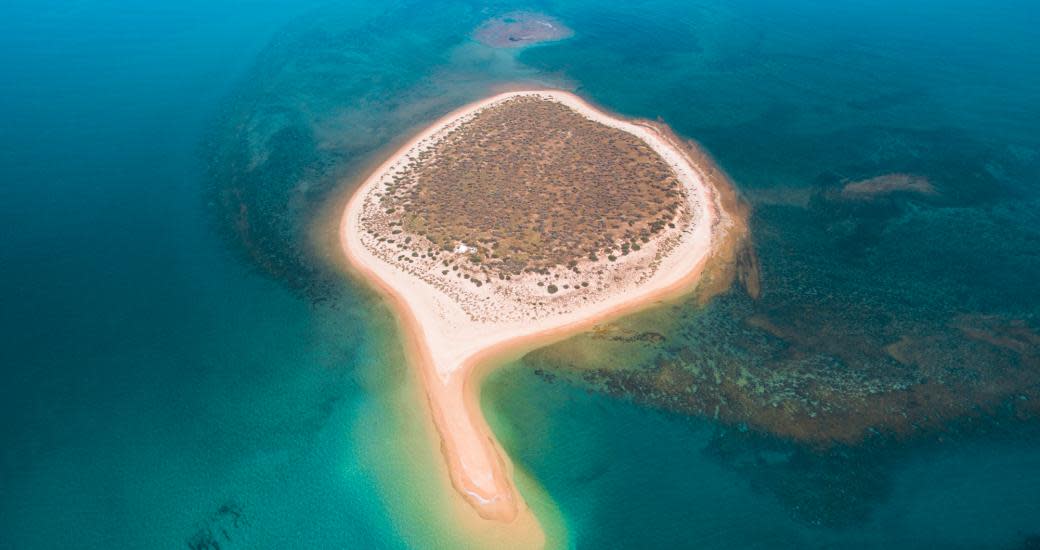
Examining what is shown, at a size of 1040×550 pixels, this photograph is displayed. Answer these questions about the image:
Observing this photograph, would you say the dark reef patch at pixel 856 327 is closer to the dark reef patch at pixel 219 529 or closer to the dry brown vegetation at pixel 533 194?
the dry brown vegetation at pixel 533 194

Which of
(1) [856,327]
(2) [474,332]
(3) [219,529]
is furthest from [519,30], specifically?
(3) [219,529]

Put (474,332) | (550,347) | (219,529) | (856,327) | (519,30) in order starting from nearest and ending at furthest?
(219,529) → (550,347) → (856,327) → (474,332) → (519,30)

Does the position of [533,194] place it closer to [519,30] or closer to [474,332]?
[474,332]

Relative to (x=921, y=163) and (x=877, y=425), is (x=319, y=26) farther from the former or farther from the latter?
(x=877, y=425)

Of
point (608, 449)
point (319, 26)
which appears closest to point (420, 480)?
point (608, 449)

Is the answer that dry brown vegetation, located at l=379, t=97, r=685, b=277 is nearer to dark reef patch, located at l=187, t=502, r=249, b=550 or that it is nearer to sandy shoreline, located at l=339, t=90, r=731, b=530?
sandy shoreline, located at l=339, t=90, r=731, b=530

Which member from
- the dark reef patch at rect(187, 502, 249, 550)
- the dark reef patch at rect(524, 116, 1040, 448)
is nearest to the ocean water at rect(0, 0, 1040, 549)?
the dark reef patch at rect(187, 502, 249, 550)
